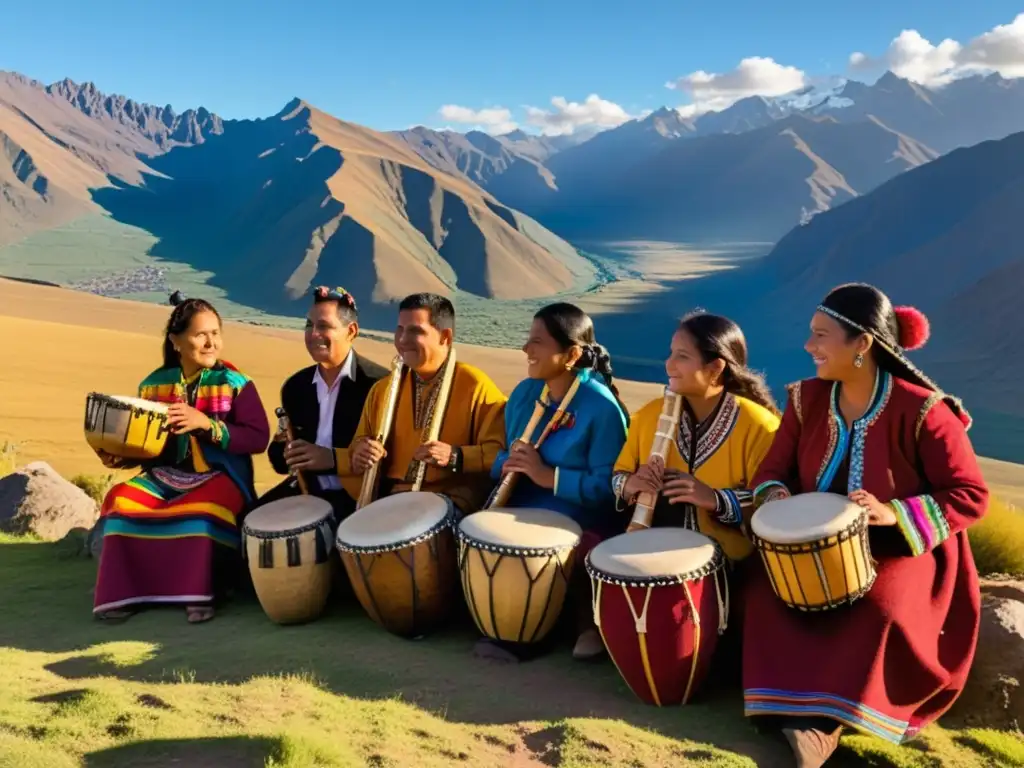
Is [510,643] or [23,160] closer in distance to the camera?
[510,643]

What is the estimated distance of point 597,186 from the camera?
612 feet

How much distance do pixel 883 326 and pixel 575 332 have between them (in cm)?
137

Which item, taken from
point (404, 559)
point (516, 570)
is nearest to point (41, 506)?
point (404, 559)

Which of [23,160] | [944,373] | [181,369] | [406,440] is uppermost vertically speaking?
[23,160]

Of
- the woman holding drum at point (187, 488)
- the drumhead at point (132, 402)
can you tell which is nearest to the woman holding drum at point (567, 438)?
the woman holding drum at point (187, 488)

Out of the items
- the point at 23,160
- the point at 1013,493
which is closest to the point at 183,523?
the point at 1013,493

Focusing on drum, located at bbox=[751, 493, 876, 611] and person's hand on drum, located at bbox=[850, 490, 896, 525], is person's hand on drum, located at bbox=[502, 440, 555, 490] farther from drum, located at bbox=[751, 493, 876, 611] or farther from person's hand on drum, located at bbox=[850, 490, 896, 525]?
person's hand on drum, located at bbox=[850, 490, 896, 525]

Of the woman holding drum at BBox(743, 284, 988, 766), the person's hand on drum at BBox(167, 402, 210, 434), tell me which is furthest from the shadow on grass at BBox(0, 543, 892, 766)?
the person's hand on drum at BBox(167, 402, 210, 434)

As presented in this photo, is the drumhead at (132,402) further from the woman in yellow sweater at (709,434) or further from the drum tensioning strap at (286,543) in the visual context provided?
the woman in yellow sweater at (709,434)

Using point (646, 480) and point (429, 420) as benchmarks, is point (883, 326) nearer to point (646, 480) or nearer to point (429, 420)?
point (646, 480)

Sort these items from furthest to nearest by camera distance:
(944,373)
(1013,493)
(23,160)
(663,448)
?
(23,160) < (944,373) < (1013,493) < (663,448)

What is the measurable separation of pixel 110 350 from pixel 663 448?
17439 millimetres

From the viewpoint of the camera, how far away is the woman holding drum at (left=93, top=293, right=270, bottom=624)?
14.6ft

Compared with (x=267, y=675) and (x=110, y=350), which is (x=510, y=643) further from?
(x=110, y=350)
